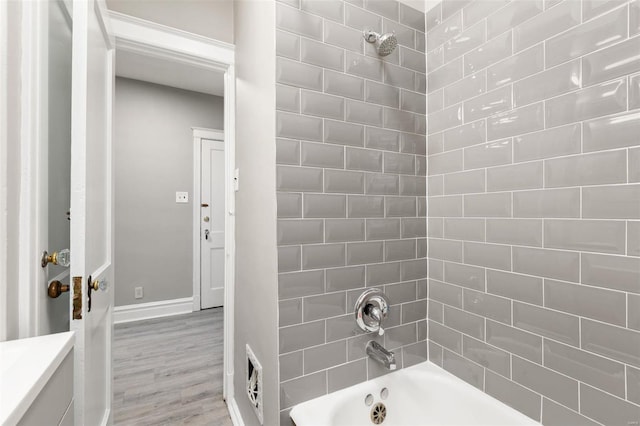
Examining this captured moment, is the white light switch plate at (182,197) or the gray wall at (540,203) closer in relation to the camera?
the gray wall at (540,203)

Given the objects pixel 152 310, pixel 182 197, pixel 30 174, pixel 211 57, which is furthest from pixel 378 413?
pixel 182 197

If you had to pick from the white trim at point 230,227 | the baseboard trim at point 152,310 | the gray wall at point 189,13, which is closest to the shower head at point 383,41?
the white trim at point 230,227

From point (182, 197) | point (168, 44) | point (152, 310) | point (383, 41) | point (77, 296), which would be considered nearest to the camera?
point (77, 296)

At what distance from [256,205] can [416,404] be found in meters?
1.14

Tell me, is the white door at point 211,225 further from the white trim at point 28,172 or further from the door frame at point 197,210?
the white trim at point 28,172

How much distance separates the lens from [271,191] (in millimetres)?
1098

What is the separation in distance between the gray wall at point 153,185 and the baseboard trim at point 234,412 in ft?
6.39

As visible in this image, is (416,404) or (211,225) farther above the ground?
(211,225)

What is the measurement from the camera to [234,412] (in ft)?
5.56

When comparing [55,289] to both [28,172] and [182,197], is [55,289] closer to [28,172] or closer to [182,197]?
[28,172]

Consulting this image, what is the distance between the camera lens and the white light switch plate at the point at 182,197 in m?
3.40

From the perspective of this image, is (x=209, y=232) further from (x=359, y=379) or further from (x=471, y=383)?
(x=471, y=383)

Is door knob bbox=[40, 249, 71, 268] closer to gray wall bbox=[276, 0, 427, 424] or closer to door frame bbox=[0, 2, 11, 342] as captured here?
door frame bbox=[0, 2, 11, 342]

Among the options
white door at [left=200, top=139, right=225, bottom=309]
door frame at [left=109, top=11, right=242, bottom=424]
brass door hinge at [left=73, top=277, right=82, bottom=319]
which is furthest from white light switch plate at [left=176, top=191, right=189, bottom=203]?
brass door hinge at [left=73, top=277, right=82, bottom=319]
